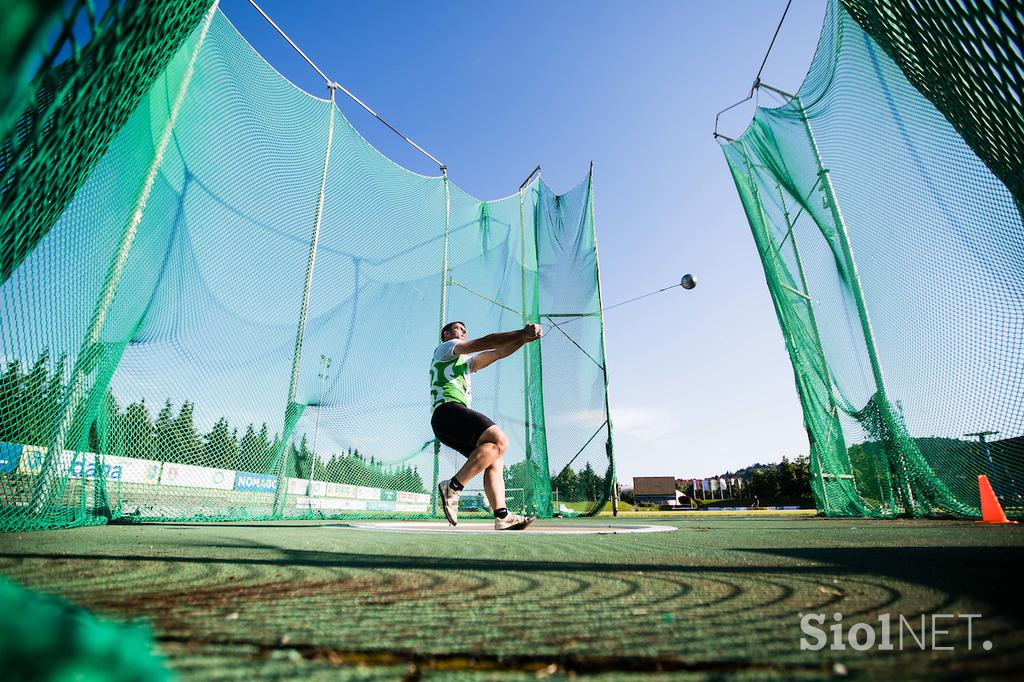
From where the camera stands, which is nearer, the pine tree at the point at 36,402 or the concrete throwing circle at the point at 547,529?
the pine tree at the point at 36,402

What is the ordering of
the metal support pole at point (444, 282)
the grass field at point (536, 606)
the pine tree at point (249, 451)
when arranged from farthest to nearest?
1. the metal support pole at point (444, 282)
2. the pine tree at point (249, 451)
3. the grass field at point (536, 606)

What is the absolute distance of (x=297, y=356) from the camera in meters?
6.84

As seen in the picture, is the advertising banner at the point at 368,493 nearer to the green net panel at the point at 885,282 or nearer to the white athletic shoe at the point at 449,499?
the white athletic shoe at the point at 449,499

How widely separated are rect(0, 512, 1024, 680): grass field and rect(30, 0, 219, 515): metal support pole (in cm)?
198

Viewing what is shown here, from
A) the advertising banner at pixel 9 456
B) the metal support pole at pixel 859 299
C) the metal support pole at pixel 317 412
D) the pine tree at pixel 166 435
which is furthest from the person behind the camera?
the metal support pole at pixel 317 412

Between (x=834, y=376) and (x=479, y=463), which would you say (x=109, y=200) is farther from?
(x=834, y=376)

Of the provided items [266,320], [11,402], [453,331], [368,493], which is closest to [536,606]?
[453,331]

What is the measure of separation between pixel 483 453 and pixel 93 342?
347cm

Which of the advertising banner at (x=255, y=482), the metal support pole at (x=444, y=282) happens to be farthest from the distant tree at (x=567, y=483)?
the advertising banner at (x=255, y=482)

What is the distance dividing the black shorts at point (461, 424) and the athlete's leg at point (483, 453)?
44 millimetres

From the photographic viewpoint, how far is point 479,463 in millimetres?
3711

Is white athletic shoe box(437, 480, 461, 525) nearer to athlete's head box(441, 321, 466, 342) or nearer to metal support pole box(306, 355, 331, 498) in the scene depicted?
athlete's head box(441, 321, 466, 342)

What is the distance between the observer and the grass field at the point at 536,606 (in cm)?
83

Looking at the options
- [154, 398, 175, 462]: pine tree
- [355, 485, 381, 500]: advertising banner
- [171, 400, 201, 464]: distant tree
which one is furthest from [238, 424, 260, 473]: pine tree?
[355, 485, 381, 500]: advertising banner
